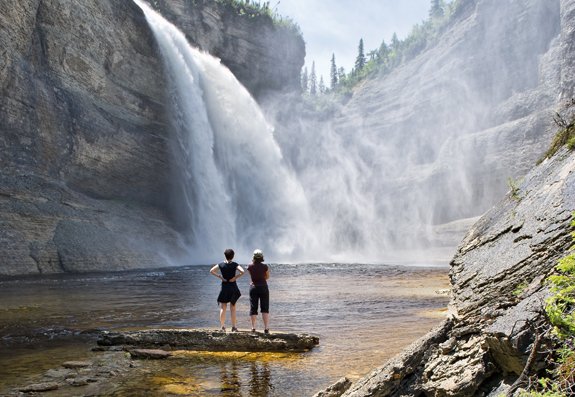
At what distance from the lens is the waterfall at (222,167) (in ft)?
129

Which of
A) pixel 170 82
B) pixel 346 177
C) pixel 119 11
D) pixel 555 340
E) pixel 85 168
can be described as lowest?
pixel 555 340

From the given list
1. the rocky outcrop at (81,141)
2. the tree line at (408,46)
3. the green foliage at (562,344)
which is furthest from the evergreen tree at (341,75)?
the green foliage at (562,344)

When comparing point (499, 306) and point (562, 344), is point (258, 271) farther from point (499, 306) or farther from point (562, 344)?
point (562, 344)

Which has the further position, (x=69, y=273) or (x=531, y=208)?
(x=69, y=273)

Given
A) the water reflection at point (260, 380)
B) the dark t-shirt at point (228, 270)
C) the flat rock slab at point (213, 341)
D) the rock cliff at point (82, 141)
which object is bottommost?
the water reflection at point (260, 380)

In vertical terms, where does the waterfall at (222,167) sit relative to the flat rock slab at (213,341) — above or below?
above

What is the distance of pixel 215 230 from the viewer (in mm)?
39250

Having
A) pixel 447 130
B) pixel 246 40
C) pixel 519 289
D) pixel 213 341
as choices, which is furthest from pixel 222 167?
pixel 519 289

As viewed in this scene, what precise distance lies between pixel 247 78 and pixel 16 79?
3500cm

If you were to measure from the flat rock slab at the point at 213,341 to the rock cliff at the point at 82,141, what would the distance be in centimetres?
1828

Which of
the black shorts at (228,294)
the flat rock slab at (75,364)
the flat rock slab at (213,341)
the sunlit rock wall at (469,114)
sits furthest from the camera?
the sunlit rock wall at (469,114)

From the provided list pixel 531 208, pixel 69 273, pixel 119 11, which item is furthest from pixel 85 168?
pixel 531 208

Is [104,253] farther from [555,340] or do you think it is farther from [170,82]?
[555,340]

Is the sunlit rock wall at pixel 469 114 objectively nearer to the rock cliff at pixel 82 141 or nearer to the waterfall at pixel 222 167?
the waterfall at pixel 222 167
